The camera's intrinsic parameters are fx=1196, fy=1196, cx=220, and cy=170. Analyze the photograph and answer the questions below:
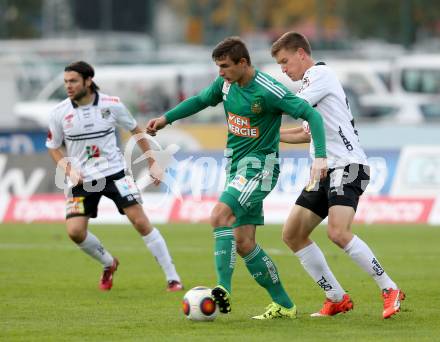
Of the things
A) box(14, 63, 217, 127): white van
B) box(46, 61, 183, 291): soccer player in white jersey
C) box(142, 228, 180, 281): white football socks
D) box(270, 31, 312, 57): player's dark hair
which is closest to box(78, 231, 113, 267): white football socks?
box(46, 61, 183, 291): soccer player in white jersey

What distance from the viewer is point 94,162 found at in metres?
12.9

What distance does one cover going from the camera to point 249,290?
12.7 meters

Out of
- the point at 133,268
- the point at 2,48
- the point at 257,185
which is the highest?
the point at 2,48

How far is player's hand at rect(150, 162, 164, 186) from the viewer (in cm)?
1179

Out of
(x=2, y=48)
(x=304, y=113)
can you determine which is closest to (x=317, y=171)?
(x=304, y=113)

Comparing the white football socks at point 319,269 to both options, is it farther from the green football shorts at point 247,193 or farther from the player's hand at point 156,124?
the player's hand at point 156,124

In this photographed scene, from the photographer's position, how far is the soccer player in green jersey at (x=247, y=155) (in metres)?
9.77

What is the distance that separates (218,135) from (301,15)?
5502cm

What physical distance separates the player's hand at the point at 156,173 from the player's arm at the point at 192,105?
1.43 meters

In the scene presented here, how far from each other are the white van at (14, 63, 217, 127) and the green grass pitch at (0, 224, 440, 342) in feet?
48.8

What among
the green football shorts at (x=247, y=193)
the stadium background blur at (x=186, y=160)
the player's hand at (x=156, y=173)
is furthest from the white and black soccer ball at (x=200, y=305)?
the player's hand at (x=156, y=173)

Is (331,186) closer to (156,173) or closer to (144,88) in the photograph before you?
(156,173)

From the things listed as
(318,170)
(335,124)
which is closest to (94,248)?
(335,124)

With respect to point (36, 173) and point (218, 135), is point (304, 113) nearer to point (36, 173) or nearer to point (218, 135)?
point (36, 173)
